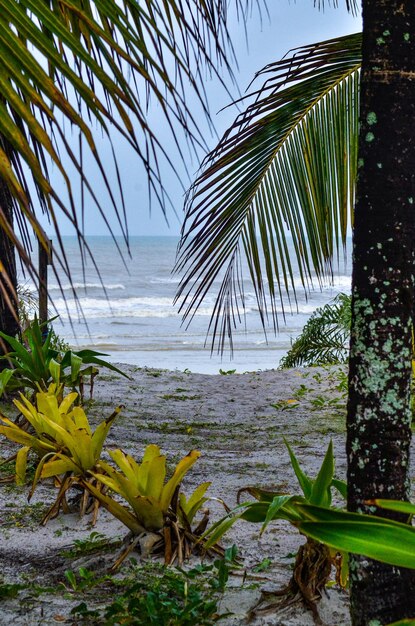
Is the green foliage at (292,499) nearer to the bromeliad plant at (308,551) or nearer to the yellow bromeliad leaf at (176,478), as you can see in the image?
the bromeliad plant at (308,551)

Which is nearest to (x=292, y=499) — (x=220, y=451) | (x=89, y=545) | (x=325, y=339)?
(x=89, y=545)

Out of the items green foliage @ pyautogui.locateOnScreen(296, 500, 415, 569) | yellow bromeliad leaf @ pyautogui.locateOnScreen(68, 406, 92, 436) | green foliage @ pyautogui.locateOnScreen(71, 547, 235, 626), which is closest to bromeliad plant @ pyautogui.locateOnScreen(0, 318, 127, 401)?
yellow bromeliad leaf @ pyautogui.locateOnScreen(68, 406, 92, 436)

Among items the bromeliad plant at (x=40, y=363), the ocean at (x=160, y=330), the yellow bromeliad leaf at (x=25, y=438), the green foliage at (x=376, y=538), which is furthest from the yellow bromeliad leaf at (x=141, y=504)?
the ocean at (x=160, y=330)

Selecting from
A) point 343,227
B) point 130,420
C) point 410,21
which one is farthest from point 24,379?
point 410,21

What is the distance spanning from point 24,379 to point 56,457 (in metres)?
1.30

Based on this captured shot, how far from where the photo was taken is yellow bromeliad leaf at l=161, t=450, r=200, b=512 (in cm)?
239

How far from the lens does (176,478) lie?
2.38m

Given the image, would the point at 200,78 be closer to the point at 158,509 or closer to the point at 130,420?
the point at 158,509

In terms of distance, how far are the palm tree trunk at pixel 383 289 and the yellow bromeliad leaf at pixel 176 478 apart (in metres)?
0.99

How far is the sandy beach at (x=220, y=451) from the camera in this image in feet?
7.02

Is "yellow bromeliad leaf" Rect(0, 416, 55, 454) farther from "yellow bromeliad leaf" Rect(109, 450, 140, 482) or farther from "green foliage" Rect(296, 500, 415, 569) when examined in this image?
"green foliage" Rect(296, 500, 415, 569)

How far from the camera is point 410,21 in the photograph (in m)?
1.40

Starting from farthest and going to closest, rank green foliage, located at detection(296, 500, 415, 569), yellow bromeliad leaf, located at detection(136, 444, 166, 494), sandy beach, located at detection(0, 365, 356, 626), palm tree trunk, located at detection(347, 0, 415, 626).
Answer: yellow bromeliad leaf, located at detection(136, 444, 166, 494) → sandy beach, located at detection(0, 365, 356, 626) → palm tree trunk, located at detection(347, 0, 415, 626) → green foliage, located at detection(296, 500, 415, 569)

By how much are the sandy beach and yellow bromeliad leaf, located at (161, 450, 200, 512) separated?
0.91ft
